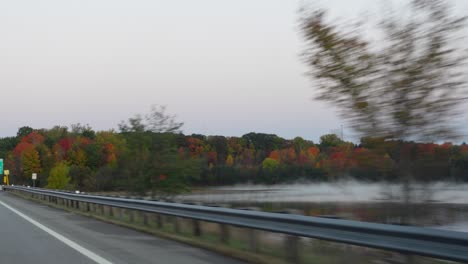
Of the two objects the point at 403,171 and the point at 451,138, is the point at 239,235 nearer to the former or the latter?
the point at 403,171

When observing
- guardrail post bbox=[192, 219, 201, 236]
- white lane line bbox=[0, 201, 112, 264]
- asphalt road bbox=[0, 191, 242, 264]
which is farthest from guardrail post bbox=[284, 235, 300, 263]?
guardrail post bbox=[192, 219, 201, 236]

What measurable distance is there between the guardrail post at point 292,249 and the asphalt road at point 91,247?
0.96 meters

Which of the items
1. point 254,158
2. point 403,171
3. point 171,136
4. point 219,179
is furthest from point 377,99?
point 171,136

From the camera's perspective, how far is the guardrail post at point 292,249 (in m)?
9.00

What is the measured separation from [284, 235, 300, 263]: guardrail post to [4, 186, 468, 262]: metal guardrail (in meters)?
0.23

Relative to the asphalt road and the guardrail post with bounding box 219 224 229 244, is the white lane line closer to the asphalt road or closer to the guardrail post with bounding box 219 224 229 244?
the asphalt road

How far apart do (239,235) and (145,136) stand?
1446cm

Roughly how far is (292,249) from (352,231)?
→ 1880 mm

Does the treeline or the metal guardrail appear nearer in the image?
the metal guardrail

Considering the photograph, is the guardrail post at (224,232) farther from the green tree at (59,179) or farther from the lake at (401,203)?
the green tree at (59,179)

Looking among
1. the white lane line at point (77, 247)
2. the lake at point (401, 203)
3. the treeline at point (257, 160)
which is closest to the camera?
the lake at point (401, 203)

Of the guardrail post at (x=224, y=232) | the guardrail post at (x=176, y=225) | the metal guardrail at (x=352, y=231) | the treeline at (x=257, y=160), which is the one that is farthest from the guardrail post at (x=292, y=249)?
the guardrail post at (x=176, y=225)

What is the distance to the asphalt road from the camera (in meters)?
9.74

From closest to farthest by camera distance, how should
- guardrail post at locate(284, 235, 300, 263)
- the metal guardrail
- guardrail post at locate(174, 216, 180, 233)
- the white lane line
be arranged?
the metal guardrail < guardrail post at locate(284, 235, 300, 263) < the white lane line < guardrail post at locate(174, 216, 180, 233)
